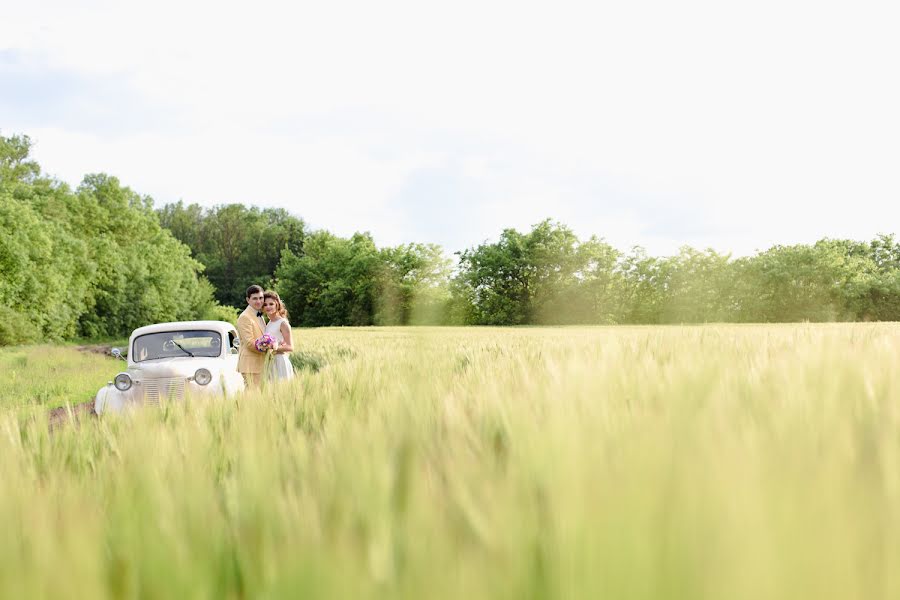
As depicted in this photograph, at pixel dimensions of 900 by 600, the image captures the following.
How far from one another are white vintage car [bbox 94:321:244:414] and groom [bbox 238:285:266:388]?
0.61 metres

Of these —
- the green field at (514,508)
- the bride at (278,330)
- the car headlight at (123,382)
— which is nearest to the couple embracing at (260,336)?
the bride at (278,330)

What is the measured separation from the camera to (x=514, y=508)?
0.61 metres

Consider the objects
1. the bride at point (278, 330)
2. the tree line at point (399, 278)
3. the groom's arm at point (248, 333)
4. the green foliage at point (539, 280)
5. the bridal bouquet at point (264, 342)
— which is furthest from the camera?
the green foliage at point (539, 280)

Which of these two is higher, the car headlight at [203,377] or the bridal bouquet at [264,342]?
the bridal bouquet at [264,342]

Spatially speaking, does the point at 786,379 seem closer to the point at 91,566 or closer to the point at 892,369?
the point at 892,369

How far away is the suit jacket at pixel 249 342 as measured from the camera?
859cm

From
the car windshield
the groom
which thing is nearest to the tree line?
the car windshield

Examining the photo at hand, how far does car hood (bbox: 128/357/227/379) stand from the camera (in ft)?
34.2

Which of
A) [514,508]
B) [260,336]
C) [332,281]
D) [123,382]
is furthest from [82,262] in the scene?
[514,508]

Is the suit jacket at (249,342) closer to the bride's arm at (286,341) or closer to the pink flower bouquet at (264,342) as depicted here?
the pink flower bouquet at (264,342)

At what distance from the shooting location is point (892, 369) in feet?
4.83

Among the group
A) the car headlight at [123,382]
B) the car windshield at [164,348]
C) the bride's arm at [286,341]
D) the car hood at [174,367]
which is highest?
the bride's arm at [286,341]

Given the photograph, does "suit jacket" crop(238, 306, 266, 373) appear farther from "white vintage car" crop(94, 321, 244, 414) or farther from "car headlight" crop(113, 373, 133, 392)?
"car headlight" crop(113, 373, 133, 392)

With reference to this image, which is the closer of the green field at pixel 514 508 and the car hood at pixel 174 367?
the green field at pixel 514 508
